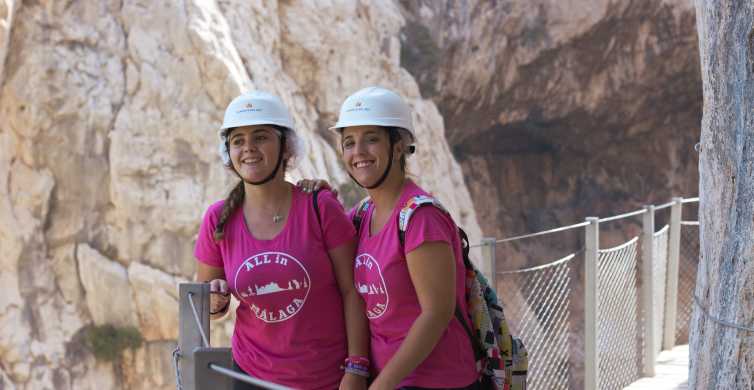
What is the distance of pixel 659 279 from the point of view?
20.6 feet

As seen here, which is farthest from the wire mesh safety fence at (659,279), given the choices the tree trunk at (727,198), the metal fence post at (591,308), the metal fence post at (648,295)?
the tree trunk at (727,198)

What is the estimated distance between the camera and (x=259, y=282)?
221cm

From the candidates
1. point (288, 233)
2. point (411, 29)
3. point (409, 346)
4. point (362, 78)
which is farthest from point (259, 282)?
point (411, 29)

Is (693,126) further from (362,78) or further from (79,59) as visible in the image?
(79,59)

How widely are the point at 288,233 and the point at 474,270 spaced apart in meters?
0.52

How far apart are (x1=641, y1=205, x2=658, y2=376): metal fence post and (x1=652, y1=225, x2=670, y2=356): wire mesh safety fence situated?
0.12ft

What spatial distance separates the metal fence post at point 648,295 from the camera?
5887 mm

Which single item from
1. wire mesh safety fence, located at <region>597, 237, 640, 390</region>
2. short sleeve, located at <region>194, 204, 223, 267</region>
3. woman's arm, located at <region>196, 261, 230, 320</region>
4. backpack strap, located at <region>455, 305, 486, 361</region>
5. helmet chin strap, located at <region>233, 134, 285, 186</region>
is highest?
helmet chin strap, located at <region>233, 134, 285, 186</region>

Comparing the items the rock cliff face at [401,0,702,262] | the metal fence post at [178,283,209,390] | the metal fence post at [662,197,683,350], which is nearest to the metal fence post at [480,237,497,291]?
the metal fence post at [178,283,209,390]

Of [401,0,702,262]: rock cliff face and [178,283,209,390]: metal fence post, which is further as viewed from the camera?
[401,0,702,262]: rock cliff face

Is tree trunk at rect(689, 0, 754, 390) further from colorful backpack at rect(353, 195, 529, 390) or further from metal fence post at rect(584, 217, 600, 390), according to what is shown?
metal fence post at rect(584, 217, 600, 390)

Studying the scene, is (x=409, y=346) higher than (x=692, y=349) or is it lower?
higher

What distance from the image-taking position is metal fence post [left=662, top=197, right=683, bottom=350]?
21.1 feet

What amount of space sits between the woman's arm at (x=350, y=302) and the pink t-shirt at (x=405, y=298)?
0.04 m
